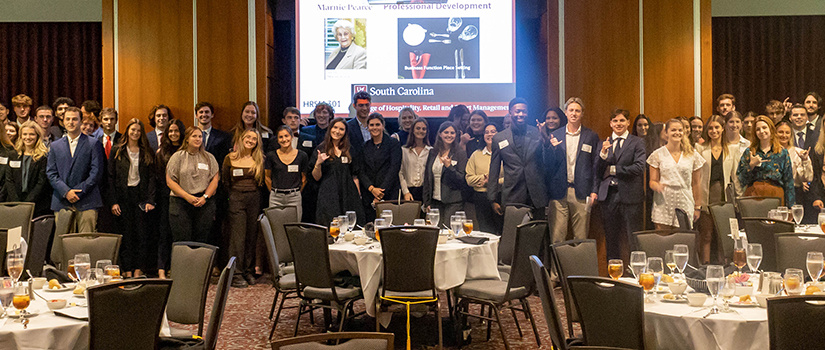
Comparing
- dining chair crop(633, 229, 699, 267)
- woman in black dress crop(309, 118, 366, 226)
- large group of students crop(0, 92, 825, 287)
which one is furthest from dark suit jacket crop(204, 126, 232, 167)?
dining chair crop(633, 229, 699, 267)

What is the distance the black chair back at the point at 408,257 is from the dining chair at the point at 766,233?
2.23 m

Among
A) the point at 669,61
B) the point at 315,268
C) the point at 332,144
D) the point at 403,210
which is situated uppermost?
the point at 669,61

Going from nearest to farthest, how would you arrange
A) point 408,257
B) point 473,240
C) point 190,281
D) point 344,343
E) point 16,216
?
point 344,343 < point 190,281 < point 408,257 < point 473,240 < point 16,216

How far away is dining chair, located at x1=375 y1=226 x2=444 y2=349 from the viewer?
4402mm

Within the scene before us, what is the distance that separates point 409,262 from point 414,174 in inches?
103

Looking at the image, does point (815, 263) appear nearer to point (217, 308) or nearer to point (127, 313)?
point (217, 308)

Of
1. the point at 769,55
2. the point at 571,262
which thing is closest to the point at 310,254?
the point at 571,262

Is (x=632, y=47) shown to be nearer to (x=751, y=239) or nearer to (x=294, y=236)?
(x=751, y=239)

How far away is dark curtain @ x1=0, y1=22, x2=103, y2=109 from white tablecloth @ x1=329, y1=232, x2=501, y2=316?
23.5 ft

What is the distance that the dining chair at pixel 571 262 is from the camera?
3.79m

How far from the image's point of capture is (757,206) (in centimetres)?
606

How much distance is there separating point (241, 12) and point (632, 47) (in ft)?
14.3

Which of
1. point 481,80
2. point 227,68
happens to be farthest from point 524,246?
point 227,68

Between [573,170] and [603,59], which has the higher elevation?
[603,59]
